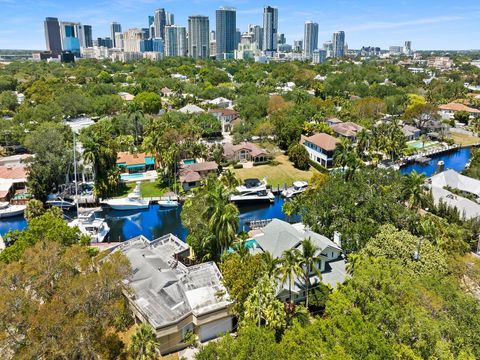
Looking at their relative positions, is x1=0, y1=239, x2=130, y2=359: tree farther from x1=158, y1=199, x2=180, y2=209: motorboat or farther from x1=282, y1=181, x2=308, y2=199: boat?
x1=282, y1=181, x2=308, y2=199: boat

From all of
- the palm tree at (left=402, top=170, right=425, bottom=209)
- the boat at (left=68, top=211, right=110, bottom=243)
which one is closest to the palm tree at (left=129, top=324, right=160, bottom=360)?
the boat at (left=68, top=211, right=110, bottom=243)

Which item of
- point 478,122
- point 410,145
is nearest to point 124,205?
point 410,145

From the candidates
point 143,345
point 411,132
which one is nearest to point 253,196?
point 143,345

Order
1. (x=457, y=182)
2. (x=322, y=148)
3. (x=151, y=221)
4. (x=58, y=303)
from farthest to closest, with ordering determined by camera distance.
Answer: (x=322, y=148) < (x=457, y=182) < (x=151, y=221) < (x=58, y=303)

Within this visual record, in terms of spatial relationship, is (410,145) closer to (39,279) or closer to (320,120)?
(320,120)

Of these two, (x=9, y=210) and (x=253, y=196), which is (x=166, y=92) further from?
(x=9, y=210)
